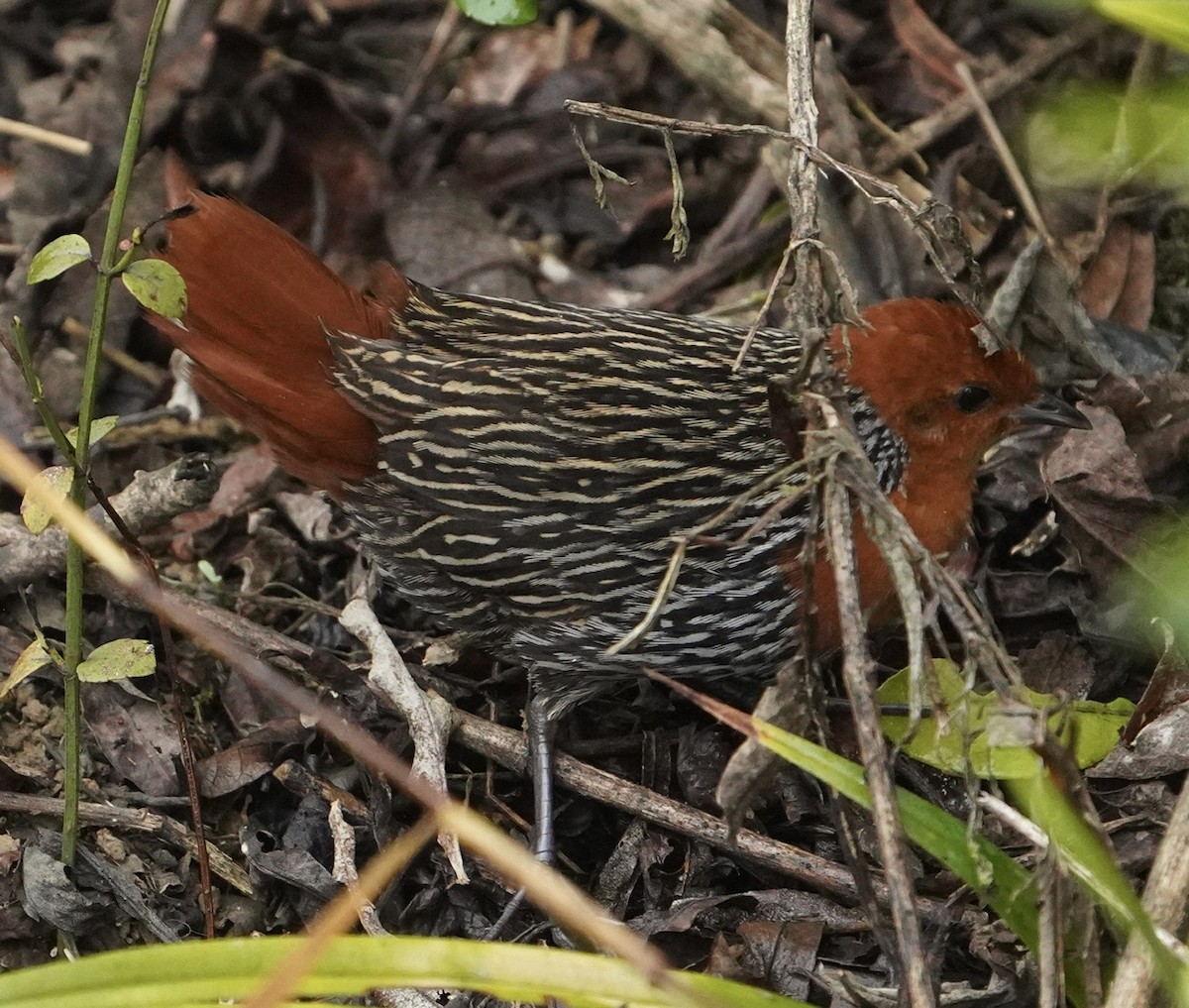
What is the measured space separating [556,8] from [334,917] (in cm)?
367

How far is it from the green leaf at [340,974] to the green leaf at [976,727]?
55cm

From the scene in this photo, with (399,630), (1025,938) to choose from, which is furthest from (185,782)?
(1025,938)

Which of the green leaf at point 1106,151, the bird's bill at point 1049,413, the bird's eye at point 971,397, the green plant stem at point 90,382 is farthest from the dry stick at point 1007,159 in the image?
the green plant stem at point 90,382

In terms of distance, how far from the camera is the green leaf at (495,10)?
9.40 feet

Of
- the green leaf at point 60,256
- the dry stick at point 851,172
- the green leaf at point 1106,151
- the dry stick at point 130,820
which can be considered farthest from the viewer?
the green leaf at point 1106,151

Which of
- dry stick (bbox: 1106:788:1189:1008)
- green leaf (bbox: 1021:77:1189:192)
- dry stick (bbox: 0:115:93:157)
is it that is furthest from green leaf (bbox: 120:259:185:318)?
dry stick (bbox: 0:115:93:157)

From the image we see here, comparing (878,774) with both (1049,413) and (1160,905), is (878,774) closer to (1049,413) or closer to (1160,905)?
(1160,905)

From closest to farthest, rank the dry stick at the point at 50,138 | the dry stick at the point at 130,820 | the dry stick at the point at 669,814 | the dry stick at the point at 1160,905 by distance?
the dry stick at the point at 1160,905, the dry stick at the point at 669,814, the dry stick at the point at 130,820, the dry stick at the point at 50,138

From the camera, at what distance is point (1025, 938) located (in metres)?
2.27

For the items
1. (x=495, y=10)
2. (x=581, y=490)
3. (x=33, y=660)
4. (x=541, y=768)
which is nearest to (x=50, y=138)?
(x=495, y=10)

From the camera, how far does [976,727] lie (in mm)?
2305

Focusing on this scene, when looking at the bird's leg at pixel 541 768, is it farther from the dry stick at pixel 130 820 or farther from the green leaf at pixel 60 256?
the green leaf at pixel 60 256

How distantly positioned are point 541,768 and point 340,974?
3.47 ft

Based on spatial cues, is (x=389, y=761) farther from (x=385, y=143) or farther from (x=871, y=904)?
(x=385, y=143)
